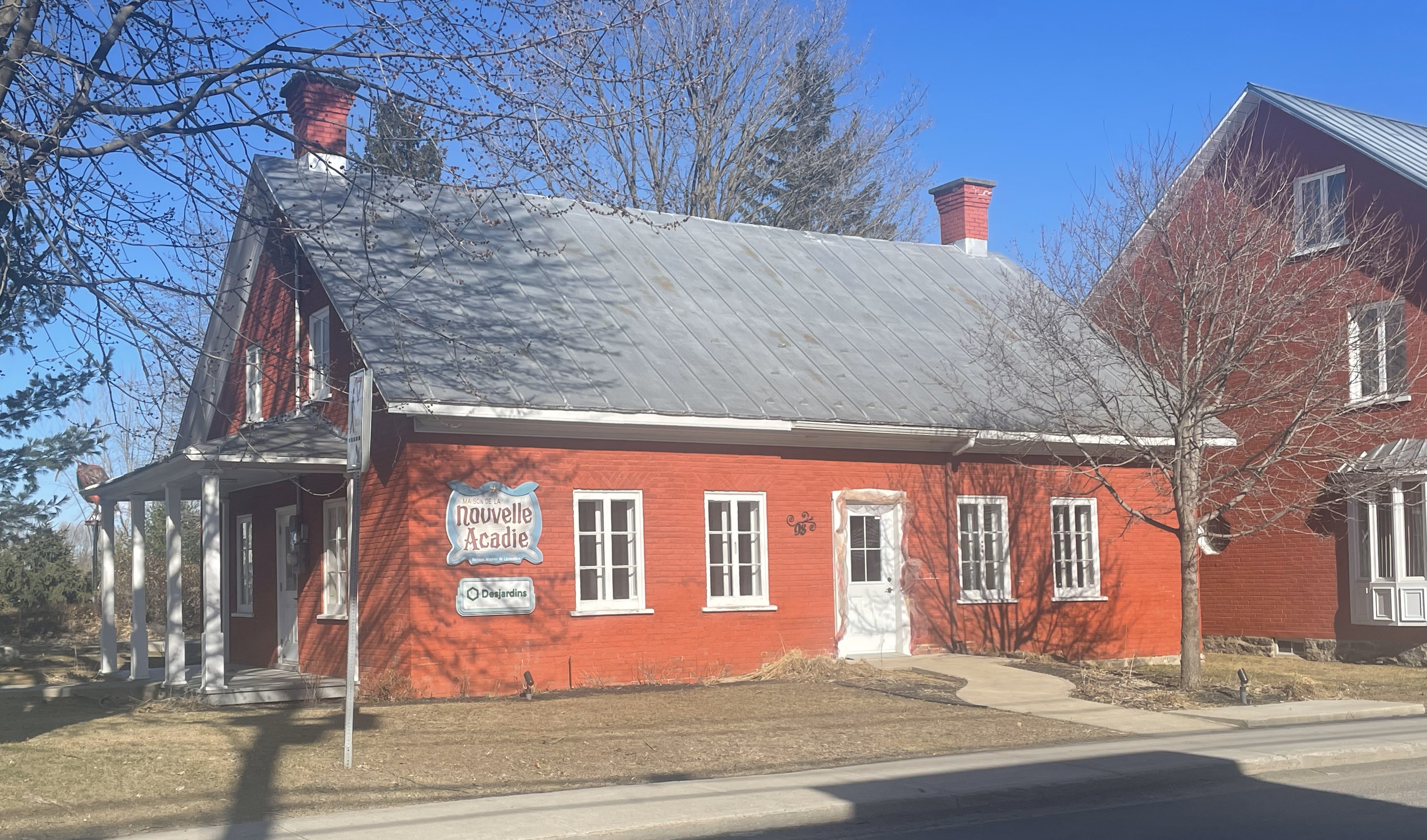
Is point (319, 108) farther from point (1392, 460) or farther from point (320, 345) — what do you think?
point (1392, 460)

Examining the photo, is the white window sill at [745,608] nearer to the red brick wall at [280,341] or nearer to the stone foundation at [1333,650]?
the red brick wall at [280,341]

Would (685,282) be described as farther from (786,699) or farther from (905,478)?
(786,699)

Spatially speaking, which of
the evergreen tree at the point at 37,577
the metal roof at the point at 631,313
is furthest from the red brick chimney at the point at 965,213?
the evergreen tree at the point at 37,577

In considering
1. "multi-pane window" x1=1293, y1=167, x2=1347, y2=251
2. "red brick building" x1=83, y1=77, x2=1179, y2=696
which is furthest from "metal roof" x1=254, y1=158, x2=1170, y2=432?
"multi-pane window" x1=1293, y1=167, x2=1347, y2=251

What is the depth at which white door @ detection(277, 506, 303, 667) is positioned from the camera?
17.0 metres

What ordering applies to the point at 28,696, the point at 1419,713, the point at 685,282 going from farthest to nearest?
the point at 685,282, the point at 28,696, the point at 1419,713

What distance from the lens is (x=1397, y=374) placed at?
20203 millimetres

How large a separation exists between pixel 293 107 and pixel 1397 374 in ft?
55.6

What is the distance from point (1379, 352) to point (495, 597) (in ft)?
38.6

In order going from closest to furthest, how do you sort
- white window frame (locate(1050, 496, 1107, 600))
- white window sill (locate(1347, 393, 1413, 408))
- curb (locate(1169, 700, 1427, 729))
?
1. curb (locate(1169, 700, 1427, 729))
2. white window sill (locate(1347, 393, 1413, 408))
3. white window frame (locate(1050, 496, 1107, 600))

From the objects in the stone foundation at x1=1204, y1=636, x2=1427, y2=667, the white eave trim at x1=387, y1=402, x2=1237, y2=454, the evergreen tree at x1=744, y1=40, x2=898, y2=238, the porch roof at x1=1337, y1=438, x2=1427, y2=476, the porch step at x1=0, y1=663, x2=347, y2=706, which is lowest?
the stone foundation at x1=1204, y1=636, x2=1427, y2=667

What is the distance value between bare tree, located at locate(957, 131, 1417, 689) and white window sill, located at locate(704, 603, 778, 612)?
4134mm

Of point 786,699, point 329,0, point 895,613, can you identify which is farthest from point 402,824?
point 895,613

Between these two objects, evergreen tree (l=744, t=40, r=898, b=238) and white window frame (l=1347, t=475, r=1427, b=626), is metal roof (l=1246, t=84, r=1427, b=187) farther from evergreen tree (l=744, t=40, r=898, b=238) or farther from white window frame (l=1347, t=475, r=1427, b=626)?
evergreen tree (l=744, t=40, r=898, b=238)
